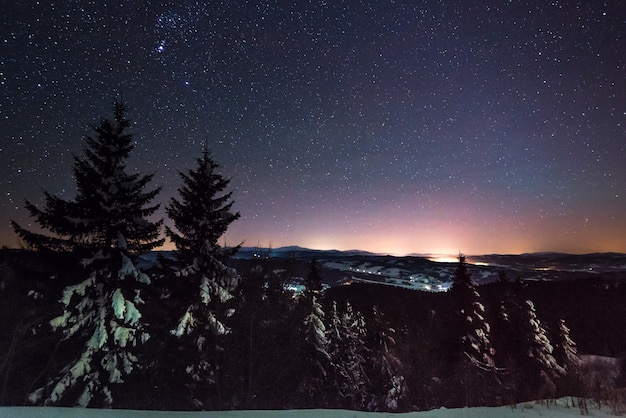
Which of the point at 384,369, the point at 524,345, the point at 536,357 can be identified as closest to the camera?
the point at 536,357

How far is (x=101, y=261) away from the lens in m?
15.7

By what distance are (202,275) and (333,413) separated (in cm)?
1378

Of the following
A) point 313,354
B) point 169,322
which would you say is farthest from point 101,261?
point 313,354

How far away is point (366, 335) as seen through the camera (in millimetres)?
36844

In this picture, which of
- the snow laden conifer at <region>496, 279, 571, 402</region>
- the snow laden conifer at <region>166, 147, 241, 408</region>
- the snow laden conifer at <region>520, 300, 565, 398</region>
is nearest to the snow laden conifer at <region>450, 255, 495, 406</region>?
the snow laden conifer at <region>496, 279, 571, 402</region>

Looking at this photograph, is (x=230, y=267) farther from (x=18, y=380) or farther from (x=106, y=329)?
(x=18, y=380)

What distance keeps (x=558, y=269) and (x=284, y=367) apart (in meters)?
195

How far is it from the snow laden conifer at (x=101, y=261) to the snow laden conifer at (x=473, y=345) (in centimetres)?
2334

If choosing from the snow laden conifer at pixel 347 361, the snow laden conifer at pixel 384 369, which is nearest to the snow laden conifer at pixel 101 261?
the snow laden conifer at pixel 347 361

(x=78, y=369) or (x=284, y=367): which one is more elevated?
(x=78, y=369)

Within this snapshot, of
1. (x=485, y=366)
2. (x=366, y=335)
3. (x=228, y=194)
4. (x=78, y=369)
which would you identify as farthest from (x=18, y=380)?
(x=485, y=366)

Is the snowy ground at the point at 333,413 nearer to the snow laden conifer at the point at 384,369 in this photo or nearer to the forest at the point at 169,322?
the forest at the point at 169,322

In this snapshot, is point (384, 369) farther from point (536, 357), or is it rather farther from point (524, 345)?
point (536, 357)

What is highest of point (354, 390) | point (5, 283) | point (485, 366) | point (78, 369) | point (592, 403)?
point (5, 283)
